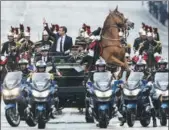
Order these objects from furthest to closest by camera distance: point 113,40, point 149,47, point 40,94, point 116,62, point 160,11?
point 160,11
point 149,47
point 113,40
point 116,62
point 40,94

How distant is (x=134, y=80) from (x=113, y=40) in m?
7.64

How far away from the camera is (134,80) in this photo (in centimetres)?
2359

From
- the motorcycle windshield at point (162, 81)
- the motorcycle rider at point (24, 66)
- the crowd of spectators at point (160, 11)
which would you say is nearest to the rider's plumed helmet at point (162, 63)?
the motorcycle windshield at point (162, 81)

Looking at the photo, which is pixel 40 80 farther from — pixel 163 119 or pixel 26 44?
pixel 26 44

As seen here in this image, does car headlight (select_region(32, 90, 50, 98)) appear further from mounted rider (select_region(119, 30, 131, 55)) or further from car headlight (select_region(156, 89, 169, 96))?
mounted rider (select_region(119, 30, 131, 55))

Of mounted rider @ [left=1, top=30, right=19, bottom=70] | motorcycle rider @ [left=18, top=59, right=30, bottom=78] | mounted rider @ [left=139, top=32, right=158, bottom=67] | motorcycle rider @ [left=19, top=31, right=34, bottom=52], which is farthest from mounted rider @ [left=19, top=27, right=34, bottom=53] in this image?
motorcycle rider @ [left=18, top=59, right=30, bottom=78]

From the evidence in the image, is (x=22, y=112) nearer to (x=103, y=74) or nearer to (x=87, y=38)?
(x=103, y=74)

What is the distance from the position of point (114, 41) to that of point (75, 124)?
6.73 m

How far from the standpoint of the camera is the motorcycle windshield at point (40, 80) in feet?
75.0

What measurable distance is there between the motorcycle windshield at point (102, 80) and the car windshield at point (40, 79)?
0.95m

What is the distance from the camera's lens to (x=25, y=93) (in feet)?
75.6

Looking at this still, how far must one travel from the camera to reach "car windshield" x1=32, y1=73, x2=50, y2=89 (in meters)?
22.9

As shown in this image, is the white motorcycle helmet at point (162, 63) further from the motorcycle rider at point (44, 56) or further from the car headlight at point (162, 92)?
the motorcycle rider at point (44, 56)

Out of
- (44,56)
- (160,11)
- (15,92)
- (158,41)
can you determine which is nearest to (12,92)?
(15,92)
